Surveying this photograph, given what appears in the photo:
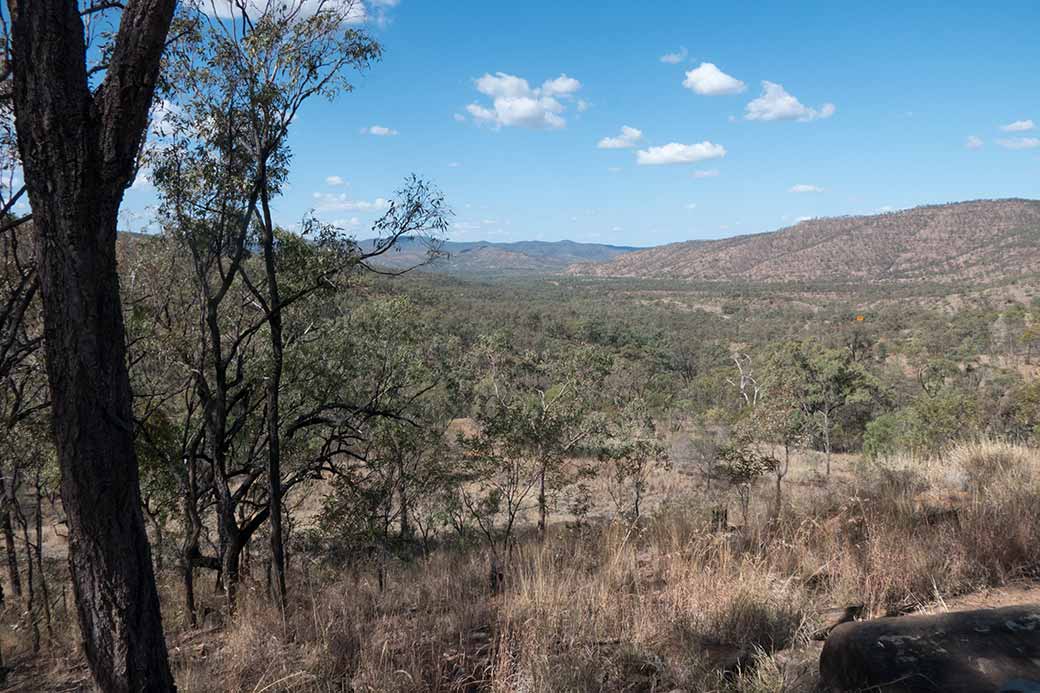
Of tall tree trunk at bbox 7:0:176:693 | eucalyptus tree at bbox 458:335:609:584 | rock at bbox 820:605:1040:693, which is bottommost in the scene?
eucalyptus tree at bbox 458:335:609:584

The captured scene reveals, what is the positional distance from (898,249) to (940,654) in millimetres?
142042

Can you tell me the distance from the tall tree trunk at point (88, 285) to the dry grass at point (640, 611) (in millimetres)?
679

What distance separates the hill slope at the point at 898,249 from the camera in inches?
3930

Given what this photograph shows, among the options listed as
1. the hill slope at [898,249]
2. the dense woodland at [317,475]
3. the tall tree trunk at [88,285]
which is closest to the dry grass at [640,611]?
the dense woodland at [317,475]

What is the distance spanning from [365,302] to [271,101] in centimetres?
367

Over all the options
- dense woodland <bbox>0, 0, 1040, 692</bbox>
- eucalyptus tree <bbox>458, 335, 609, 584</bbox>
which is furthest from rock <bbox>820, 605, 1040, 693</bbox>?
eucalyptus tree <bbox>458, 335, 609, 584</bbox>

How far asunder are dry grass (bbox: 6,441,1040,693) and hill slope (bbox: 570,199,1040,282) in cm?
10638

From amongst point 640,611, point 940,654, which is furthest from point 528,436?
point 940,654

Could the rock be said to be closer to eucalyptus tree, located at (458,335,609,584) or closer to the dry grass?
the dry grass

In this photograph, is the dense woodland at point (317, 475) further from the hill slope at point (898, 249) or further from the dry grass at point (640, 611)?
the hill slope at point (898, 249)

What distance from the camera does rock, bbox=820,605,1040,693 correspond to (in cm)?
199

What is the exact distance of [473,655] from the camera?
9.68ft

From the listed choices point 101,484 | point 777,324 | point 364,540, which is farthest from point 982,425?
point 777,324

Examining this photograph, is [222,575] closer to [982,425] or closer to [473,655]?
[473,655]
